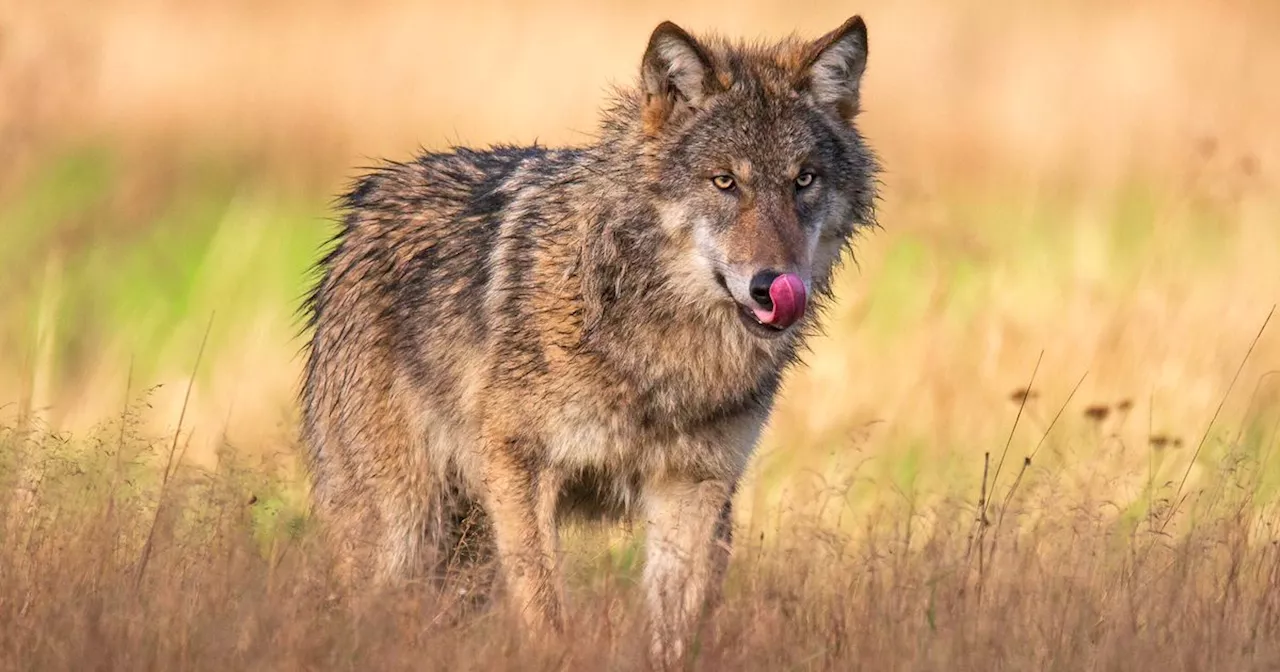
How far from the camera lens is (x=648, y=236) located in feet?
19.0

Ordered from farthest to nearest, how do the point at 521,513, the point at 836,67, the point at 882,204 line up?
the point at 882,204
the point at 836,67
the point at 521,513

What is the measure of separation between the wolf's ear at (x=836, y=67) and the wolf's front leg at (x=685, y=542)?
123 cm

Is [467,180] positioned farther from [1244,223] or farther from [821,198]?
[1244,223]

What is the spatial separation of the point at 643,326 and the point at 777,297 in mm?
590

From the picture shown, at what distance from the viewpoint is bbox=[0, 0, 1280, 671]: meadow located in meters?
4.82

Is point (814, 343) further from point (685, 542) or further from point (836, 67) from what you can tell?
point (685, 542)

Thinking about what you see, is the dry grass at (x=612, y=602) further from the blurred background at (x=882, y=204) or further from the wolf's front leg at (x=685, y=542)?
the blurred background at (x=882, y=204)

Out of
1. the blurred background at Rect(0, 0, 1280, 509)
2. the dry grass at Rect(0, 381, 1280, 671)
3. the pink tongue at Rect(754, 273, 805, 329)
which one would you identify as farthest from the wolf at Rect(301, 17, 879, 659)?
the blurred background at Rect(0, 0, 1280, 509)

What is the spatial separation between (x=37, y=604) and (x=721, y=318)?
7.20 ft

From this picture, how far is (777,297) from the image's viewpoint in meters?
5.31

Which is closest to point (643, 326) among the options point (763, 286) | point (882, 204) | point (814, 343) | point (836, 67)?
point (763, 286)

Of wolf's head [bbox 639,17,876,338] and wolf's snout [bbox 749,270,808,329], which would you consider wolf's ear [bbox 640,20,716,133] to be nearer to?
wolf's head [bbox 639,17,876,338]

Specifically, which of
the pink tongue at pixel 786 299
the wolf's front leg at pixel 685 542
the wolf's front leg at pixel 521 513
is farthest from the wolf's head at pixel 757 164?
the wolf's front leg at pixel 521 513

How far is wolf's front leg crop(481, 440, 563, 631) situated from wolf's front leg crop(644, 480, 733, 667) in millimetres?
306
